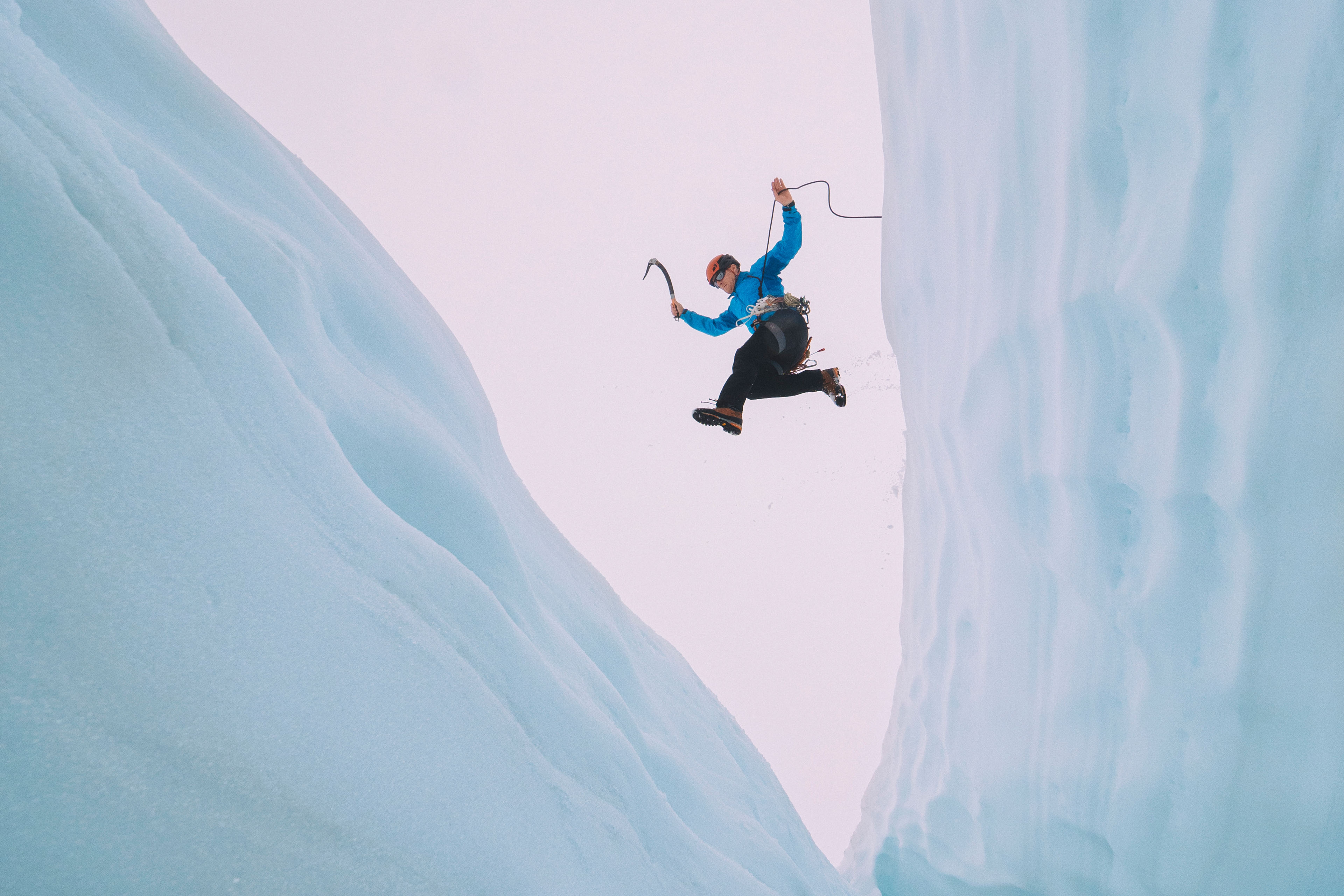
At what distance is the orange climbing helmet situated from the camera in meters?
3.96

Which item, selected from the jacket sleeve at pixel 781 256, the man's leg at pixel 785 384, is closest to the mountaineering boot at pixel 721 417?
the man's leg at pixel 785 384

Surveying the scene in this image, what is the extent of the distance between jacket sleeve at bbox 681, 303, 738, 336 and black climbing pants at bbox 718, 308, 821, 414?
0.40m

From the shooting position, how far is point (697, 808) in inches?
72.5

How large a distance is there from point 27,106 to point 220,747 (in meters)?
1.05

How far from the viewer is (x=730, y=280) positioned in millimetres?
3965

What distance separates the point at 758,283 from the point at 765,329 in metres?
0.44

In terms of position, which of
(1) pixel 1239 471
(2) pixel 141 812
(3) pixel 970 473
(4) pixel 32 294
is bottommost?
(2) pixel 141 812

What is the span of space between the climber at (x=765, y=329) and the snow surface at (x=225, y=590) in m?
2.03

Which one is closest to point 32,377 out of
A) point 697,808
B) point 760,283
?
point 697,808

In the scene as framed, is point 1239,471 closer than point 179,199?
No

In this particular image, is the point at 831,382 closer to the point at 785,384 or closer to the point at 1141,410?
the point at 785,384

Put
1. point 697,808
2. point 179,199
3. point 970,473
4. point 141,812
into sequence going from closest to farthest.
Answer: point 141,812, point 179,199, point 697,808, point 970,473

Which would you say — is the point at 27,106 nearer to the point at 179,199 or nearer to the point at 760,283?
the point at 179,199

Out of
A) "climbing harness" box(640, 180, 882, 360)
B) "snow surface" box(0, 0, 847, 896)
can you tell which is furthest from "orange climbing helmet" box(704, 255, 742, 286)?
"snow surface" box(0, 0, 847, 896)
